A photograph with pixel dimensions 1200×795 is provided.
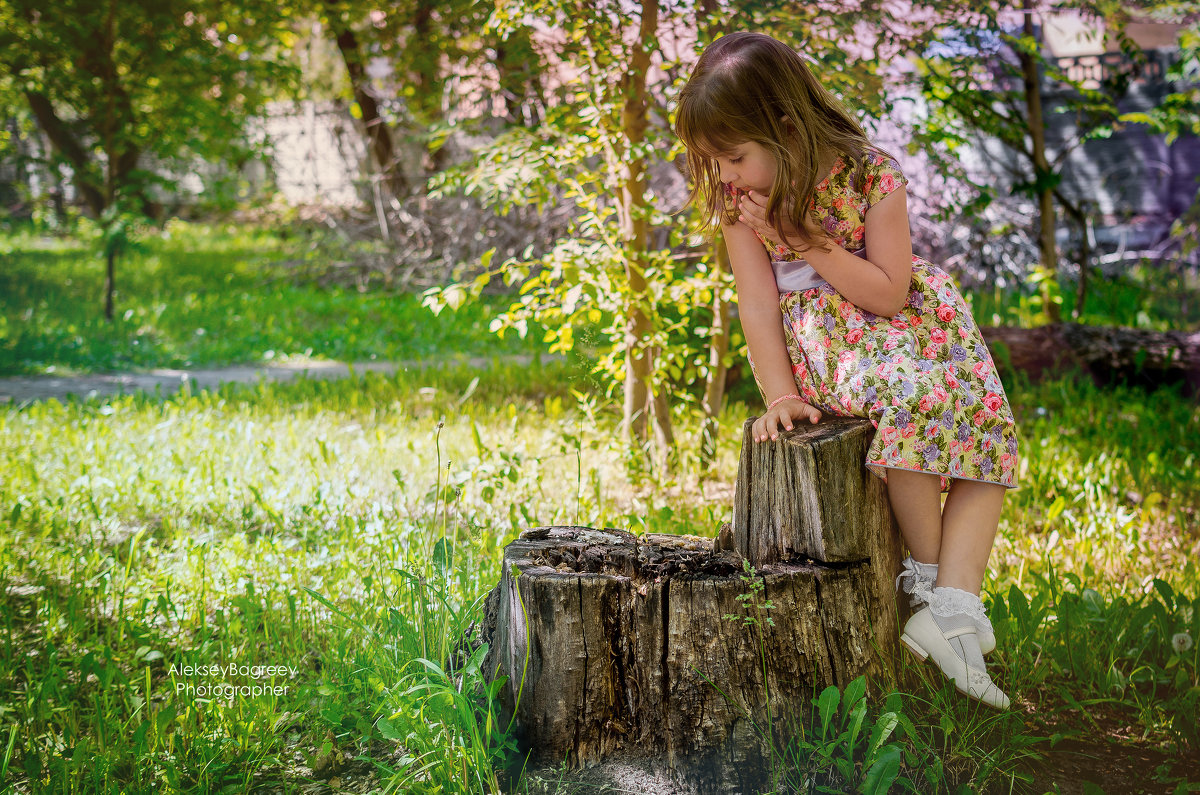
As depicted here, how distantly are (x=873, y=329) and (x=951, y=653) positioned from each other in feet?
2.50

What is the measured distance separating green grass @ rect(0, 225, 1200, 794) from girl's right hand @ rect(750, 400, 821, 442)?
599 mm

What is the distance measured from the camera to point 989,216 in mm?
9461

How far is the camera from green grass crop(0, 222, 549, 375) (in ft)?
22.0

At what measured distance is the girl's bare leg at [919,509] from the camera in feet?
6.57

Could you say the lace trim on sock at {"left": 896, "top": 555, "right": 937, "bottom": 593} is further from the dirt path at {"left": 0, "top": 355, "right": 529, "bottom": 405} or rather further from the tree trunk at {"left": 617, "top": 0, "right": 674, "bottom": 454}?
the dirt path at {"left": 0, "top": 355, "right": 529, "bottom": 405}

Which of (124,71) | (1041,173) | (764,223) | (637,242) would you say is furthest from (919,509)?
(124,71)

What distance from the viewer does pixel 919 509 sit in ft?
6.63

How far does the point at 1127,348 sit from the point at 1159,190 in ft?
19.4

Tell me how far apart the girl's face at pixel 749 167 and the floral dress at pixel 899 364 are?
0.32ft

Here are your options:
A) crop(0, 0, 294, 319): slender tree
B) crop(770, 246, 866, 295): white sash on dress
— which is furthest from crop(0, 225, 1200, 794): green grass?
crop(0, 0, 294, 319): slender tree

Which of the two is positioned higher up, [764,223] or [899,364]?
[764,223]

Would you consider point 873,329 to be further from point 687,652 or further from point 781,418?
point 687,652

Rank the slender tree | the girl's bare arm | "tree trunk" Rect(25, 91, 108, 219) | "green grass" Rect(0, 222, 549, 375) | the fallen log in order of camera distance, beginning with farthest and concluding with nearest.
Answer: "tree trunk" Rect(25, 91, 108, 219), the slender tree, "green grass" Rect(0, 222, 549, 375), the fallen log, the girl's bare arm

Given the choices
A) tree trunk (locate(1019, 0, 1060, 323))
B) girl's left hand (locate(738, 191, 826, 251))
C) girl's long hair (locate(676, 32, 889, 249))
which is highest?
tree trunk (locate(1019, 0, 1060, 323))
